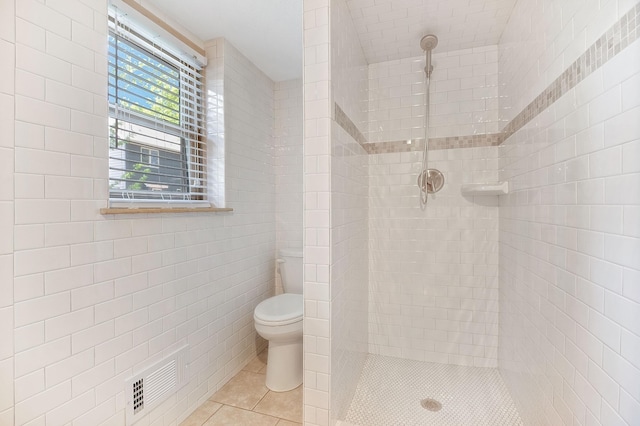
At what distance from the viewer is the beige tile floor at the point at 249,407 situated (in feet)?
5.44

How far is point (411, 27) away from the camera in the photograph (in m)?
1.89

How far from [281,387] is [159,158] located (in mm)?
1636

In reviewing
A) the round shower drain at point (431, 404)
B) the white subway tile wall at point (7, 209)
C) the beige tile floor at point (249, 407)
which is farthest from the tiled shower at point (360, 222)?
the round shower drain at point (431, 404)

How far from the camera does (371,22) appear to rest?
1836mm

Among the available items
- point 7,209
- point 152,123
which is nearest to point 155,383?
point 7,209

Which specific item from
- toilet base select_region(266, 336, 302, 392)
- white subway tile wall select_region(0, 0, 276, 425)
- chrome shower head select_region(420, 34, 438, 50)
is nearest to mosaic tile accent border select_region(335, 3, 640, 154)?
chrome shower head select_region(420, 34, 438, 50)

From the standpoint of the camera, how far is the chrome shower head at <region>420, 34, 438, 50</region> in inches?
76.4

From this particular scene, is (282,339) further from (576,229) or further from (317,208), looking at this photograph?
(576,229)

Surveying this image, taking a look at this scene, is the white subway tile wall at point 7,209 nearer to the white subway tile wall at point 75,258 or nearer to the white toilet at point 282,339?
the white subway tile wall at point 75,258

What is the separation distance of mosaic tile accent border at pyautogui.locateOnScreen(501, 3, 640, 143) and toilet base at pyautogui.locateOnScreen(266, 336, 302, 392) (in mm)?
1881

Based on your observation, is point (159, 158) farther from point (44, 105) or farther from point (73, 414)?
point (73, 414)

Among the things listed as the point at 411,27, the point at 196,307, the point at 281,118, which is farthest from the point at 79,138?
the point at 411,27

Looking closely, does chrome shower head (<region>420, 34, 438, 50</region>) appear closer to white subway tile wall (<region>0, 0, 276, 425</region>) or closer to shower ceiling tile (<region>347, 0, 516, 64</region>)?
shower ceiling tile (<region>347, 0, 516, 64</region>)

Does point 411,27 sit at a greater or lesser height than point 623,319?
greater
